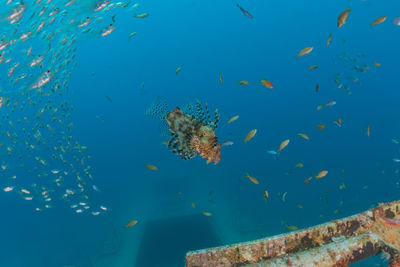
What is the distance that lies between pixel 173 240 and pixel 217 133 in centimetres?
4753

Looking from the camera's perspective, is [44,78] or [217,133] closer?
[44,78]

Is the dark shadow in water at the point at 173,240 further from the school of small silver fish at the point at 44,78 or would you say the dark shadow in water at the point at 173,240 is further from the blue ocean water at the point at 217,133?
the school of small silver fish at the point at 44,78

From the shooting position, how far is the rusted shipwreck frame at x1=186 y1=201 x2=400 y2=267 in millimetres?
3070

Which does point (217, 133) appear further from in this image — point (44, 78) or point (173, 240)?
point (44, 78)

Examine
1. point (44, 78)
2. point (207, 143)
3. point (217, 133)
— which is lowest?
point (217, 133)

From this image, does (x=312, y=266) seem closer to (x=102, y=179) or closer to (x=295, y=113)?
(x=102, y=179)

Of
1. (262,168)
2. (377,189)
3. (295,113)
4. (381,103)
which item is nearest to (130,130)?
(295,113)

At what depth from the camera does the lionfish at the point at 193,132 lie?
4.26 metres

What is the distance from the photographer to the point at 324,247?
10.5 ft

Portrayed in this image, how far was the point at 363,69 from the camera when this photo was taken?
12.7 meters

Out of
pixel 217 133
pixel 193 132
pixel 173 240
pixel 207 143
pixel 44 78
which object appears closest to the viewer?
pixel 207 143

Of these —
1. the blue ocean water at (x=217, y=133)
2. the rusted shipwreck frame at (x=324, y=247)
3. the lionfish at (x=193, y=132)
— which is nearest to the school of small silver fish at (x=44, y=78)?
the blue ocean water at (x=217, y=133)

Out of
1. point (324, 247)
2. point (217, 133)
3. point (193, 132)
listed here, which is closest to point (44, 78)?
point (193, 132)

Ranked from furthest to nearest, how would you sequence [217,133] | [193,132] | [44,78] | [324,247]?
1. [217,133]
2. [44,78]
3. [193,132]
4. [324,247]
